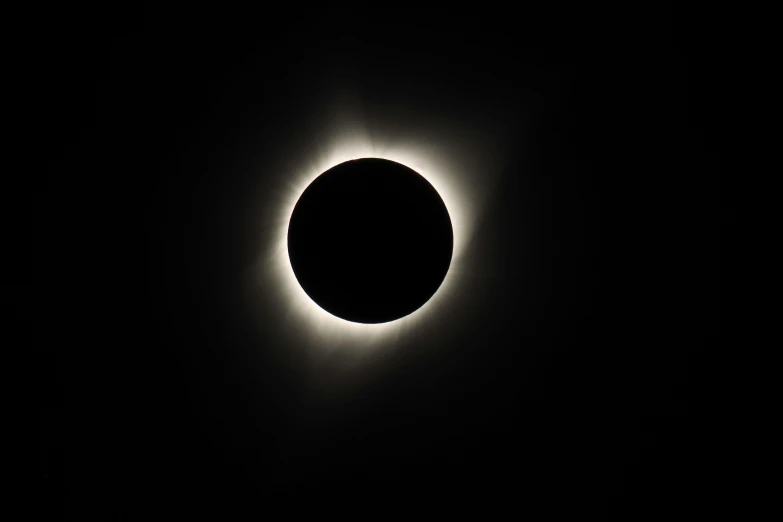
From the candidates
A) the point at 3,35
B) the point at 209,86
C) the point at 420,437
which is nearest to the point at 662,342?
the point at 420,437

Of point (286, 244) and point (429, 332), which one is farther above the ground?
point (286, 244)

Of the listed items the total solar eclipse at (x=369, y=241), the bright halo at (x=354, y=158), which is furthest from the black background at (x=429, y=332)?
the total solar eclipse at (x=369, y=241)

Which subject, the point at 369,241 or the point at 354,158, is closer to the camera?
the point at 369,241

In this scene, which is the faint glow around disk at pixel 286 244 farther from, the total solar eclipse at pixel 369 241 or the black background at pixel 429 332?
the total solar eclipse at pixel 369 241

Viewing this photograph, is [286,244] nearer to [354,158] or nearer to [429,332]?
[354,158]

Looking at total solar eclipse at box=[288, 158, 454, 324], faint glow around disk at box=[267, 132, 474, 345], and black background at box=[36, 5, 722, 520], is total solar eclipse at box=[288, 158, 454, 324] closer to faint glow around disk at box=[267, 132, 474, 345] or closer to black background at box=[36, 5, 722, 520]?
faint glow around disk at box=[267, 132, 474, 345]

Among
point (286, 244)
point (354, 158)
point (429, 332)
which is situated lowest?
point (429, 332)

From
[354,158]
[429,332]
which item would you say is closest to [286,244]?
[354,158]
